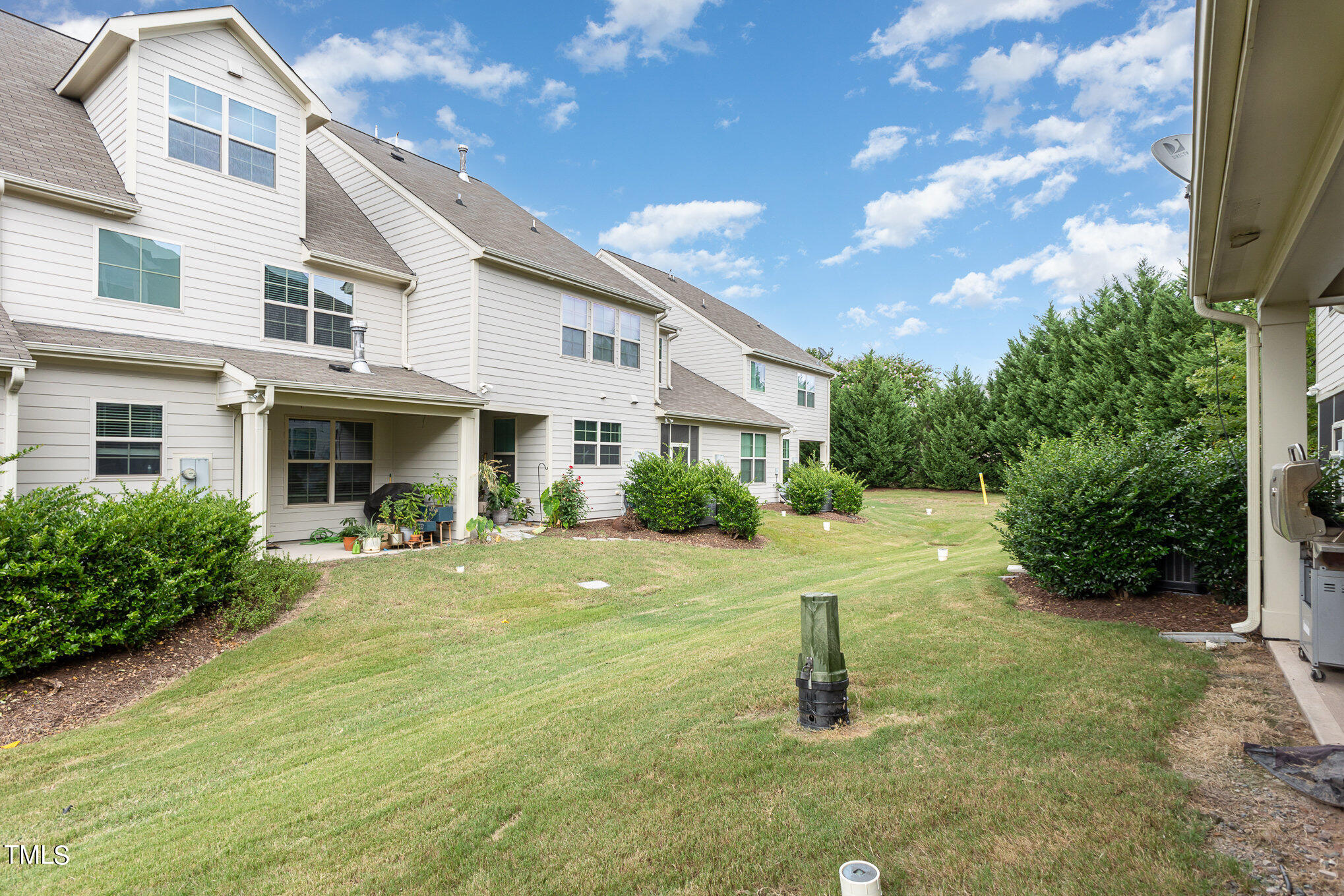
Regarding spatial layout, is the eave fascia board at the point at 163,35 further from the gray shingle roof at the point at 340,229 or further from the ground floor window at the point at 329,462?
the ground floor window at the point at 329,462

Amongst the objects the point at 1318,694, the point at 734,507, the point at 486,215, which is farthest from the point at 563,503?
the point at 1318,694

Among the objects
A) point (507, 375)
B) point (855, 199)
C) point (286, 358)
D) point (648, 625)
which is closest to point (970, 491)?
point (855, 199)

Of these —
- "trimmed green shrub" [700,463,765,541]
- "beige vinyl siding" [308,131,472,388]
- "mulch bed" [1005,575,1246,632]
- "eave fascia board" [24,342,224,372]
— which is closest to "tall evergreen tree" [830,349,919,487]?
"trimmed green shrub" [700,463,765,541]

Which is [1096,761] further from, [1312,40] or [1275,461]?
[1275,461]

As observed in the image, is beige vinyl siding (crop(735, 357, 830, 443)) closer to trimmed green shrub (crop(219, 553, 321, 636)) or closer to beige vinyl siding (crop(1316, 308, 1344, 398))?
Answer: beige vinyl siding (crop(1316, 308, 1344, 398))

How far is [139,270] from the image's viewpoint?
9945 mm

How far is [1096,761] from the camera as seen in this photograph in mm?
3234

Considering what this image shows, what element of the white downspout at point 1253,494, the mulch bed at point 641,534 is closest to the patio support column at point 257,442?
Answer: the mulch bed at point 641,534

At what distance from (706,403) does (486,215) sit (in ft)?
27.0

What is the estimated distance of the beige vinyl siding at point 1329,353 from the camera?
28.6 feet

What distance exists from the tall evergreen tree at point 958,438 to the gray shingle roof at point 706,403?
996 centimetres

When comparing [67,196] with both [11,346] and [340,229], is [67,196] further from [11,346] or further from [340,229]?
[340,229]

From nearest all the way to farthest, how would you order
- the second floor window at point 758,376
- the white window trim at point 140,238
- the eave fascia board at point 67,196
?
1. the eave fascia board at point 67,196
2. the white window trim at point 140,238
3. the second floor window at point 758,376

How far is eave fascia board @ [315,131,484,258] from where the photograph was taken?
502 inches
